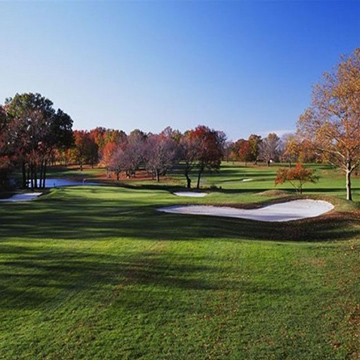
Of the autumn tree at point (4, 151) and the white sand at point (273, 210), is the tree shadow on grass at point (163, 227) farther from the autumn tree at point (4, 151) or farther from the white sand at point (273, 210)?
the autumn tree at point (4, 151)

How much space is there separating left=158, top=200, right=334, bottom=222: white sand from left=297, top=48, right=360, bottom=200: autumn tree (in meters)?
3.92

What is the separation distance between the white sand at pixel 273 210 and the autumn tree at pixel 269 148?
292ft

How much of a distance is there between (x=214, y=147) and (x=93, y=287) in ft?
164

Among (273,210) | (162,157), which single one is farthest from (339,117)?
(162,157)

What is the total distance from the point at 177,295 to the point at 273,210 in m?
17.1

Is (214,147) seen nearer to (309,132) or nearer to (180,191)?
(180,191)

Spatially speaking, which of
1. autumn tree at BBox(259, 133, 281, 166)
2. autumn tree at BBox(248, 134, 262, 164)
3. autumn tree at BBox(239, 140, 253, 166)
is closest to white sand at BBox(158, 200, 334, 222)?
autumn tree at BBox(259, 133, 281, 166)

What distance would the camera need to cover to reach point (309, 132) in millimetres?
27297

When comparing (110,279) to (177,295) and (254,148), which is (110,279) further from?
(254,148)

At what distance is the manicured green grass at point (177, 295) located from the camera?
20.5 ft

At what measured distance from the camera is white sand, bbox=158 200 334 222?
21.9m

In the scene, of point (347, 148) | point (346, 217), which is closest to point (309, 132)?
point (347, 148)

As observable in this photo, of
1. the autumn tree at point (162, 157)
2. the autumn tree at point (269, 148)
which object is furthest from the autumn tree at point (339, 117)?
the autumn tree at point (269, 148)

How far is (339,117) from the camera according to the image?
1009 inches
